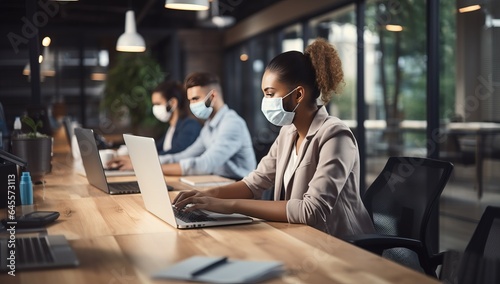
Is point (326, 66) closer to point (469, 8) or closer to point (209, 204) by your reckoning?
point (209, 204)

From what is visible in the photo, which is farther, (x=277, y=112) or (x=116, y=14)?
(x=116, y=14)

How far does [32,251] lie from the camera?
1767 mm

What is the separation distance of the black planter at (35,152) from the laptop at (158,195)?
109cm

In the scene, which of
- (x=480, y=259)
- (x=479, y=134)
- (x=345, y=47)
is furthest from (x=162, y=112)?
(x=480, y=259)

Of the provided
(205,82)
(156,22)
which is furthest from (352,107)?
(156,22)

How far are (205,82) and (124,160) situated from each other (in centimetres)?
76

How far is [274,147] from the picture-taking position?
2.88m

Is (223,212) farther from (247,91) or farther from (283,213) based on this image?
(247,91)

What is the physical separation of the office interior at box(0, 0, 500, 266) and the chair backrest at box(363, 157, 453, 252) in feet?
5.11

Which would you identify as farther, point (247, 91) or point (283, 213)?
point (247, 91)

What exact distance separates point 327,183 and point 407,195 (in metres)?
0.53

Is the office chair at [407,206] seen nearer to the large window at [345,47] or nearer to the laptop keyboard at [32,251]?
the laptop keyboard at [32,251]

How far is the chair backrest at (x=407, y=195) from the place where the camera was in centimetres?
251

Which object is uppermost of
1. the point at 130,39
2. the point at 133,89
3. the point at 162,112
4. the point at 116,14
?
the point at 116,14
